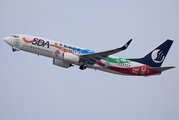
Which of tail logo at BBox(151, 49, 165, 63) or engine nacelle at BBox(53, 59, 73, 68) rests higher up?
tail logo at BBox(151, 49, 165, 63)

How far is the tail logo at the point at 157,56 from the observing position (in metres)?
53.1

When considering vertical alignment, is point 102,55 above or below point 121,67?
above

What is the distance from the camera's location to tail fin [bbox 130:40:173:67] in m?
52.7

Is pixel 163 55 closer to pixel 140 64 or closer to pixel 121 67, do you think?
pixel 140 64

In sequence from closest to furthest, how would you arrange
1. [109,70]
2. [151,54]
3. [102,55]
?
1. [102,55]
2. [109,70]
3. [151,54]

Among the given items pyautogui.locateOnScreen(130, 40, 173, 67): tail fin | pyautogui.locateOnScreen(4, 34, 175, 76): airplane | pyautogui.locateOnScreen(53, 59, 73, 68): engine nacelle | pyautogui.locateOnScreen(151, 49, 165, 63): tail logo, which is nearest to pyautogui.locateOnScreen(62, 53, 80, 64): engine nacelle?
pyautogui.locateOnScreen(4, 34, 175, 76): airplane

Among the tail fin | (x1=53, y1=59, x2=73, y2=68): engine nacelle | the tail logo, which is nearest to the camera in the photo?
(x1=53, y1=59, x2=73, y2=68): engine nacelle

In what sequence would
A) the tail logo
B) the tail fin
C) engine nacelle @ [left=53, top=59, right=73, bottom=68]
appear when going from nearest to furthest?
engine nacelle @ [left=53, top=59, right=73, bottom=68], the tail fin, the tail logo

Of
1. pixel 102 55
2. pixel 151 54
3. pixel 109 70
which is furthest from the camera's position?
pixel 151 54

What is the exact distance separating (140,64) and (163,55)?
5.87 meters

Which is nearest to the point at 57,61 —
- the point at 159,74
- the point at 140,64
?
the point at 140,64

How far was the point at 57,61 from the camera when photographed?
171ft

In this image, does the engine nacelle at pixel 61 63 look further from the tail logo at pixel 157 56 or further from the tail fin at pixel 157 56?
the tail logo at pixel 157 56

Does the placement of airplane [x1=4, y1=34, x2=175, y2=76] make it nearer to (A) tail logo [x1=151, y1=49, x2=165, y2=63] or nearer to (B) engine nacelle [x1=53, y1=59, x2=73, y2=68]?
(B) engine nacelle [x1=53, y1=59, x2=73, y2=68]
